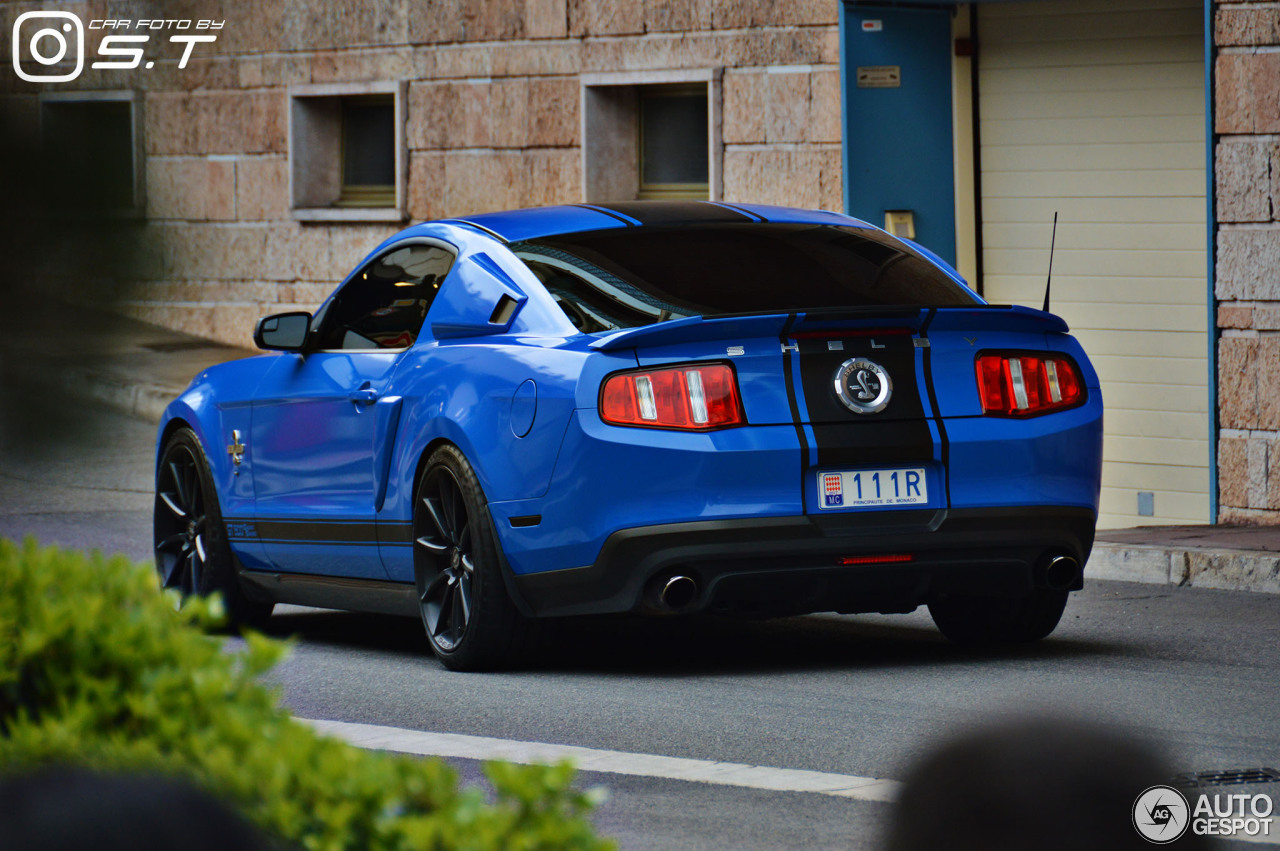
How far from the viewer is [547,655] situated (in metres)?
6.96

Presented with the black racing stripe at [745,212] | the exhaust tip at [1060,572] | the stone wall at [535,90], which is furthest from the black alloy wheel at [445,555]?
the stone wall at [535,90]

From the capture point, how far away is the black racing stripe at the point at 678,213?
6961 millimetres

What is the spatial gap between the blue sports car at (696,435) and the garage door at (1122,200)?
16.9 ft

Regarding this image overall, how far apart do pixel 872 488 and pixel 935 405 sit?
1.10ft

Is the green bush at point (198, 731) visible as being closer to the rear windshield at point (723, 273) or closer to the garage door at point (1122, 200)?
the rear windshield at point (723, 273)

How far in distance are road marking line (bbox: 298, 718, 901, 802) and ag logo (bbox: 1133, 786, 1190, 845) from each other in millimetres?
2376

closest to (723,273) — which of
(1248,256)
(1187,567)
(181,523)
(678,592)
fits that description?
(678,592)

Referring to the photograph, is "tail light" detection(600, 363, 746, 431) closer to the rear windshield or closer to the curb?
the rear windshield

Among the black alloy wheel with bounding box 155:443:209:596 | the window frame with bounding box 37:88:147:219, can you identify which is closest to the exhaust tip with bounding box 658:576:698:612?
the black alloy wheel with bounding box 155:443:209:596

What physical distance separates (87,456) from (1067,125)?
37.4ft

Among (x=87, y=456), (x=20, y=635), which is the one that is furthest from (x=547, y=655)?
(x=87, y=456)

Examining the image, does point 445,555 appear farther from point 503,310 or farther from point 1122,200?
point 1122,200

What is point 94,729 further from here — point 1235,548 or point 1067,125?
point 1067,125

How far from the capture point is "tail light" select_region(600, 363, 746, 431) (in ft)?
19.4
